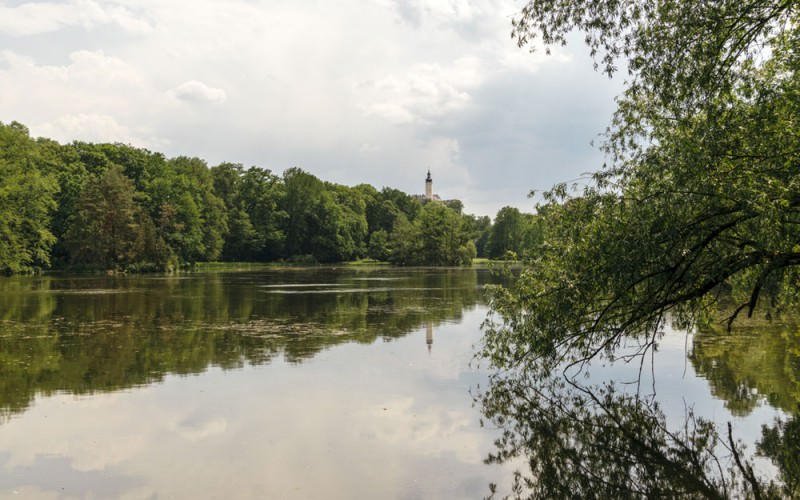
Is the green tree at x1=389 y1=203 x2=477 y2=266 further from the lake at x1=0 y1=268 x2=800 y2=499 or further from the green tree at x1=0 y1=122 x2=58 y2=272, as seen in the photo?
the lake at x1=0 y1=268 x2=800 y2=499

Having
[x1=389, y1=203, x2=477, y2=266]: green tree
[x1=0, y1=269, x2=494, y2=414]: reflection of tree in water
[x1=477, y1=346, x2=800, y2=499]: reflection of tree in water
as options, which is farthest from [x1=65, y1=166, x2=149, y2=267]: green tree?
[x1=477, y1=346, x2=800, y2=499]: reflection of tree in water

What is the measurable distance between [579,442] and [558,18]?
21.8 feet

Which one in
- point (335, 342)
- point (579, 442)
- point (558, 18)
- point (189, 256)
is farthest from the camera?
point (189, 256)

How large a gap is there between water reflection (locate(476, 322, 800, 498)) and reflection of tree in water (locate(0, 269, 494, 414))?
641cm

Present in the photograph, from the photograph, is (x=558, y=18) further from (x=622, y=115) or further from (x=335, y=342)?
(x=335, y=342)

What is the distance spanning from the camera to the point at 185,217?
79.5 metres

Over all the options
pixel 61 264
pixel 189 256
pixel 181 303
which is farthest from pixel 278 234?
pixel 181 303

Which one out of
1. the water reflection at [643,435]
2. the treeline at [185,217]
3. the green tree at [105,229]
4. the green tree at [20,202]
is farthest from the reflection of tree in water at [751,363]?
the green tree at [105,229]

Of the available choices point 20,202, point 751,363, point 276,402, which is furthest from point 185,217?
point 751,363

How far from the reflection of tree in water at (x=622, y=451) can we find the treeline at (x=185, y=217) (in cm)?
349

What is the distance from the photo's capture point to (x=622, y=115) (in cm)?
1229

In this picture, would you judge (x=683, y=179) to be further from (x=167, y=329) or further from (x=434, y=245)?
(x=434, y=245)

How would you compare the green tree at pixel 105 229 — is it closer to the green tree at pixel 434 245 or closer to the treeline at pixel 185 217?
the treeline at pixel 185 217

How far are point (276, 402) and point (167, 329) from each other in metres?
10.4
